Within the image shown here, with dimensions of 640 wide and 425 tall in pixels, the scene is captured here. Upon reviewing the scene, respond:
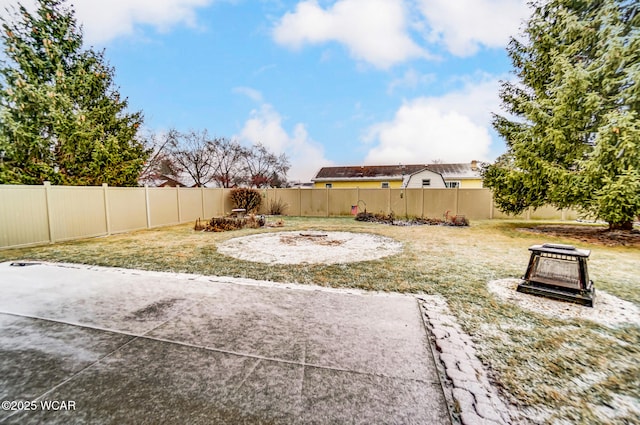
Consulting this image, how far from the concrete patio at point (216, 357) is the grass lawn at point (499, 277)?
527mm

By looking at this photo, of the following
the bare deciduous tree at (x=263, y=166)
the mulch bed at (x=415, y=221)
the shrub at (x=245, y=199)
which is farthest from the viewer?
the bare deciduous tree at (x=263, y=166)

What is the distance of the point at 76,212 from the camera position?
7305 mm

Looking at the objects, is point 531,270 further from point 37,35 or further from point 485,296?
point 37,35

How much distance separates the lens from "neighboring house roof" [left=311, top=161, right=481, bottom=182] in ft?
76.9

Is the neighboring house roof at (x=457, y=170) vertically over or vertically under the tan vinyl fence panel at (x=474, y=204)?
over

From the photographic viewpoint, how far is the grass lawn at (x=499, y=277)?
5.33 feet

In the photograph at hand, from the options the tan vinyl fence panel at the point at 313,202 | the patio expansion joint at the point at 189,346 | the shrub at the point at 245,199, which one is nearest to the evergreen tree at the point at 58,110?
the shrub at the point at 245,199

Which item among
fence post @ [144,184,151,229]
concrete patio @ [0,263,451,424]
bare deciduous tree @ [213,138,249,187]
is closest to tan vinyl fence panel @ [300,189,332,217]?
Result: fence post @ [144,184,151,229]

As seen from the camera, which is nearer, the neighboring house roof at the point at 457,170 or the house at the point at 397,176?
the house at the point at 397,176

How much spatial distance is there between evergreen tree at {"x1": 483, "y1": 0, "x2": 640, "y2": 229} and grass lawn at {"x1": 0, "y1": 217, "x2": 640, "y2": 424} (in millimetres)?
1496

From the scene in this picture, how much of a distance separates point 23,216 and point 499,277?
→ 32.4ft

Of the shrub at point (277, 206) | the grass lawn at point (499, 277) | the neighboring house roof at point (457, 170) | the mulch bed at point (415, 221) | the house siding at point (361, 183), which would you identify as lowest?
the grass lawn at point (499, 277)

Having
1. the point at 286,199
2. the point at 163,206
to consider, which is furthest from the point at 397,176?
the point at 163,206

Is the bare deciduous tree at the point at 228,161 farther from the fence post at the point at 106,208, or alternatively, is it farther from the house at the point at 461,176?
the house at the point at 461,176
